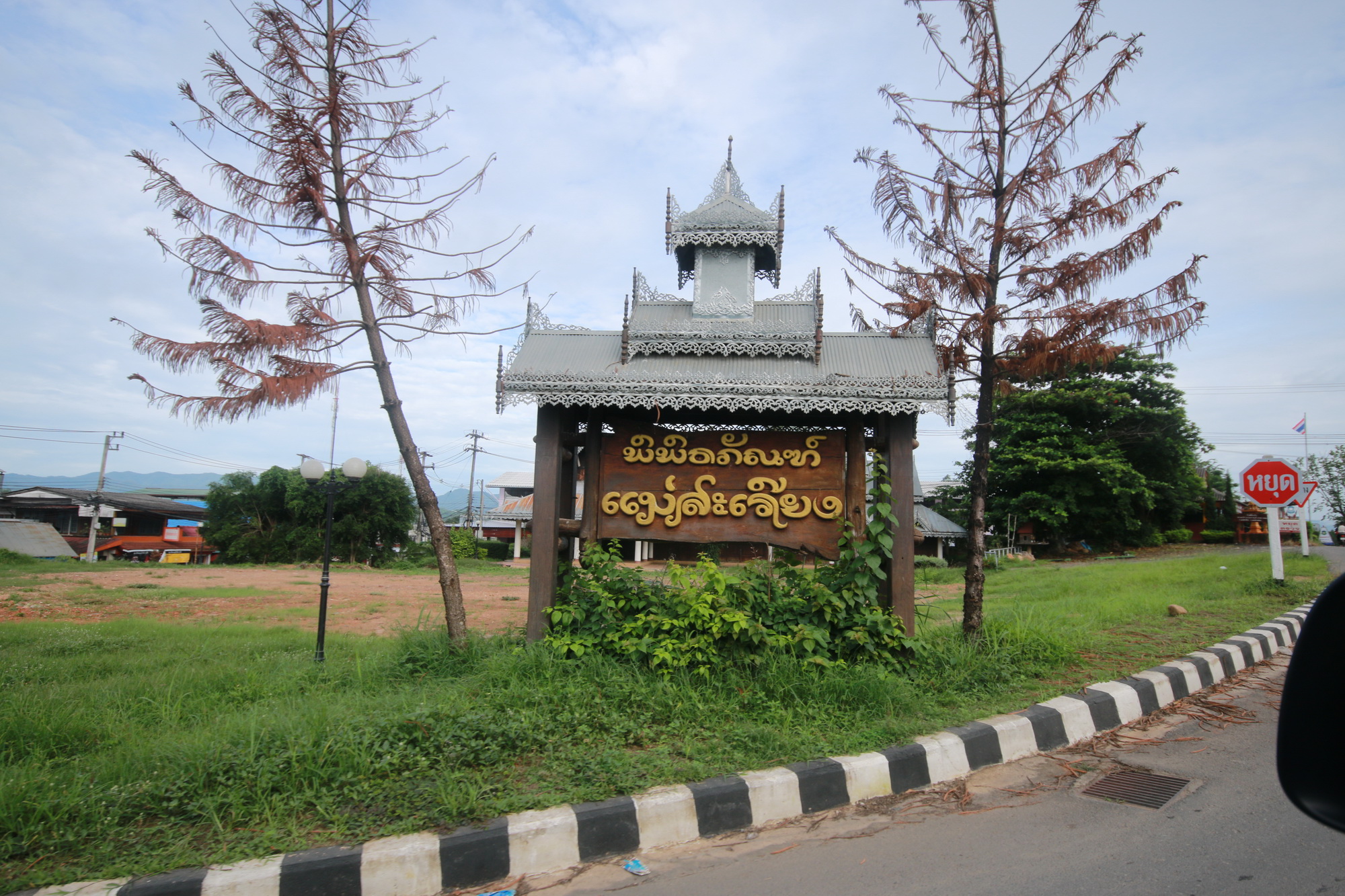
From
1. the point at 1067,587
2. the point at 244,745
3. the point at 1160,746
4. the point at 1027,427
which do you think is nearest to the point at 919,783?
the point at 1160,746

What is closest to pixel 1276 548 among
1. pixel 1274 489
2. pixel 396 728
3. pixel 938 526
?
pixel 1274 489

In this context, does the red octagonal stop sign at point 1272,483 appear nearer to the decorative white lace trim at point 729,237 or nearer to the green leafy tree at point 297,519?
the decorative white lace trim at point 729,237

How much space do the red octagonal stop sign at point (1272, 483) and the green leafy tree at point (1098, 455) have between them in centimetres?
1771

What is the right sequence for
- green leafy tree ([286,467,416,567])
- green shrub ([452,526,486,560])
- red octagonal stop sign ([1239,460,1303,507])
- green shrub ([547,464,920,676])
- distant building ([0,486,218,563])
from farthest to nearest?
distant building ([0,486,218,563]), green shrub ([452,526,486,560]), green leafy tree ([286,467,416,567]), red octagonal stop sign ([1239,460,1303,507]), green shrub ([547,464,920,676])

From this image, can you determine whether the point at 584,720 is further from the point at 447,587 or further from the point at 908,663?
the point at 908,663

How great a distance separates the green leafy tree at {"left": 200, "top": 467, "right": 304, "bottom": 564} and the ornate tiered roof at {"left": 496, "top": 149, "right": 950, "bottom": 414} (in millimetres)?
30489

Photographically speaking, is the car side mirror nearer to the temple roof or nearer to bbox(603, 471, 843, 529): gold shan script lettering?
the temple roof

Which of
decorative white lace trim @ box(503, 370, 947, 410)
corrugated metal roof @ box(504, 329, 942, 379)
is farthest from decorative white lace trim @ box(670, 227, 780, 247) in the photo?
decorative white lace trim @ box(503, 370, 947, 410)

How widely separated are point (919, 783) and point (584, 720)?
1.87 metres

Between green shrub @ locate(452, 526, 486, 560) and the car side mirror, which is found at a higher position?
the car side mirror

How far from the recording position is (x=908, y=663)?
203 inches

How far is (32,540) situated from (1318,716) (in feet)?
135

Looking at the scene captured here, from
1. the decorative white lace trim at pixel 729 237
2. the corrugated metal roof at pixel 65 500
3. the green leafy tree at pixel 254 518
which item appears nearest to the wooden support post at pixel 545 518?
the decorative white lace trim at pixel 729 237

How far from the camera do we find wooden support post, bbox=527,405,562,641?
572 centimetres
